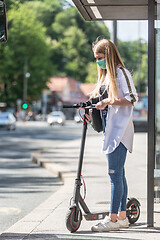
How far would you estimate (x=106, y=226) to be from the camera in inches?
206

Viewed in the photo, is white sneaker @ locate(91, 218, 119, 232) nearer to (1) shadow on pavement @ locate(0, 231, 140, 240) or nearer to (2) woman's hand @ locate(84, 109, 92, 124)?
(1) shadow on pavement @ locate(0, 231, 140, 240)

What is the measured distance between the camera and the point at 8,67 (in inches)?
2485

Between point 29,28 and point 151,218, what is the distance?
6005 cm

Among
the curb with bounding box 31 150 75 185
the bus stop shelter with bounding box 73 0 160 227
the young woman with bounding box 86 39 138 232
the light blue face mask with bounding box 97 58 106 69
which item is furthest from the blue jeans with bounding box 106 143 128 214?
the curb with bounding box 31 150 75 185

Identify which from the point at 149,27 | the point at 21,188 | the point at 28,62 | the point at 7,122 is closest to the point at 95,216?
the point at 149,27

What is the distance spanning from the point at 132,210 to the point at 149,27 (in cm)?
177

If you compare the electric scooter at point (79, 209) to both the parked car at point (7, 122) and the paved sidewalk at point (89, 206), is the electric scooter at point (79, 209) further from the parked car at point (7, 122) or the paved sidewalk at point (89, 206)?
the parked car at point (7, 122)

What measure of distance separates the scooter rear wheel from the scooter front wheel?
0.60 metres

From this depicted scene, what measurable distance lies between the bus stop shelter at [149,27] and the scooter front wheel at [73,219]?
0.65 m

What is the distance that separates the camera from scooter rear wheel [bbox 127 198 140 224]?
18.6 feet

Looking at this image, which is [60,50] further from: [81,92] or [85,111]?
[85,111]

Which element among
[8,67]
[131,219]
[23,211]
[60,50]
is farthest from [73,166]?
[60,50]

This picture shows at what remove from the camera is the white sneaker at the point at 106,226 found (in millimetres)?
5219

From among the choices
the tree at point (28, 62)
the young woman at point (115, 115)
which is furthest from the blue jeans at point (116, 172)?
the tree at point (28, 62)
